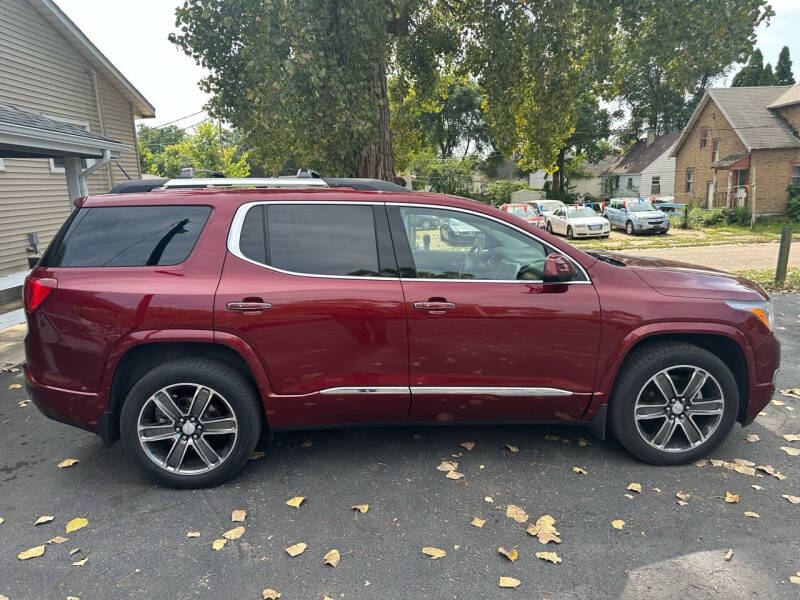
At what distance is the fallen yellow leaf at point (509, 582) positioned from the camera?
2.51 meters

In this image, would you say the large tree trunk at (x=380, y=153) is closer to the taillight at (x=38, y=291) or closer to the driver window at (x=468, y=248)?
the driver window at (x=468, y=248)

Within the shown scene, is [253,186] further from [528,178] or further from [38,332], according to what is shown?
[528,178]

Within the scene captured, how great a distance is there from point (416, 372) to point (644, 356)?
4.82ft

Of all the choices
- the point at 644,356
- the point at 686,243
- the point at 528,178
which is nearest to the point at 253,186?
the point at 644,356

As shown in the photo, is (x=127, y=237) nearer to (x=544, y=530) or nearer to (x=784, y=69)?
(x=544, y=530)

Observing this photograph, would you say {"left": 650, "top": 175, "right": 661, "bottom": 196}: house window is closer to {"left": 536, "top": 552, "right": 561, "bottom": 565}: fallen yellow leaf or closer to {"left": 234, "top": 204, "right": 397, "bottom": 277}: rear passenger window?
{"left": 234, "top": 204, "right": 397, "bottom": 277}: rear passenger window

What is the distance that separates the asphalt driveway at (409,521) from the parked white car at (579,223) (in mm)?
20113

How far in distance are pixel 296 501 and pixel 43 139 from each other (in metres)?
6.85

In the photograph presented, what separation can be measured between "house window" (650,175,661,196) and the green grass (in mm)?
35118

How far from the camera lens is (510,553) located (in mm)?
2721

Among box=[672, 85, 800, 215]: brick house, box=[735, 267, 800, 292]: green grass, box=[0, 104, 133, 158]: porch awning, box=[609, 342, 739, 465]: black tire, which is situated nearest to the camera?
box=[609, 342, 739, 465]: black tire

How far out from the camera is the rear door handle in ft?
10.7

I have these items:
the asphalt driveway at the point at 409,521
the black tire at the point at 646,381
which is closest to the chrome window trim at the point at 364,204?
the black tire at the point at 646,381

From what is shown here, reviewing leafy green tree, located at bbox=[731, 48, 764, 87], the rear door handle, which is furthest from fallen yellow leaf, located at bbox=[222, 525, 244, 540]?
leafy green tree, located at bbox=[731, 48, 764, 87]
